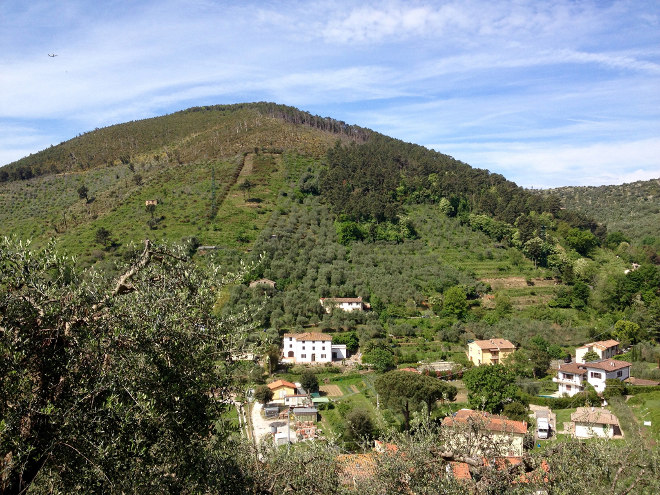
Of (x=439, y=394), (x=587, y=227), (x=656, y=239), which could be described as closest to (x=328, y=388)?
(x=439, y=394)

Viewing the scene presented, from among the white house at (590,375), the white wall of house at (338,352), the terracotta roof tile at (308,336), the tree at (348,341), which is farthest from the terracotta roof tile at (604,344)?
the terracotta roof tile at (308,336)

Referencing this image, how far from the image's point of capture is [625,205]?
113 m

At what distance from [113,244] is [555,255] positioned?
2038 inches

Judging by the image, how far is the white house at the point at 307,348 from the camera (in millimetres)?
39031

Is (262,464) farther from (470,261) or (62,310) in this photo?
(470,261)

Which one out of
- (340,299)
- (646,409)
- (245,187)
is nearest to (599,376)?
(646,409)

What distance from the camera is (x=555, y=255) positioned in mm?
57875

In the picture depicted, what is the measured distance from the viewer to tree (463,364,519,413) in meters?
26.9

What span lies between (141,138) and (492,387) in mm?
98771

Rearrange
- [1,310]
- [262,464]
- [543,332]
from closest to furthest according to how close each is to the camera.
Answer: [1,310], [262,464], [543,332]

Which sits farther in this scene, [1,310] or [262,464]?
[262,464]

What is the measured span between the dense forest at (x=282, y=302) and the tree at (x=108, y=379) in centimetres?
3

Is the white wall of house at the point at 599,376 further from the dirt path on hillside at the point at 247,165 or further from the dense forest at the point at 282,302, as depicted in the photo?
the dirt path on hillside at the point at 247,165

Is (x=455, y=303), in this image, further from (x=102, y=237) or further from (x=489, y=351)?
(x=102, y=237)
